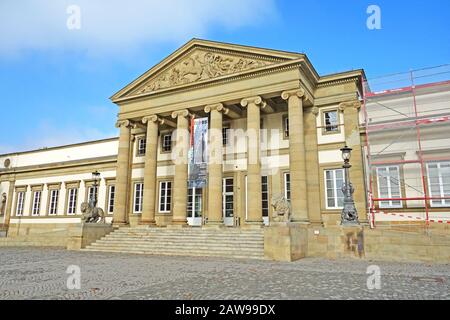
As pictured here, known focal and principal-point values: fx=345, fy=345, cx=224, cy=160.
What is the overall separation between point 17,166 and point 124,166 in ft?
67.5

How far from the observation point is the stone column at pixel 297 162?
17.5 m

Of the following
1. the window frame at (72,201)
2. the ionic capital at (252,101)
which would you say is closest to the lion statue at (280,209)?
the ionic capital at (252,101)

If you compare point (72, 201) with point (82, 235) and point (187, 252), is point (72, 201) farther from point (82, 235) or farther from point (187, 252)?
point (187, 252)

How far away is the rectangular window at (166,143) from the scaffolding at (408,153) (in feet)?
44.5

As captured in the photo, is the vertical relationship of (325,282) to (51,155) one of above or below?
below

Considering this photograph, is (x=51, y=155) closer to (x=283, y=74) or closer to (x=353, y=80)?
(x=283, y=74)

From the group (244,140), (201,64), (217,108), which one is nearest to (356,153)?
(244,140)

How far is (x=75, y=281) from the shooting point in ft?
26.3

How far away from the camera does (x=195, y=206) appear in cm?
2377

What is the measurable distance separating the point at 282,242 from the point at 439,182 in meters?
9.31

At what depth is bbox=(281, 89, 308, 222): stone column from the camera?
17.5 metres

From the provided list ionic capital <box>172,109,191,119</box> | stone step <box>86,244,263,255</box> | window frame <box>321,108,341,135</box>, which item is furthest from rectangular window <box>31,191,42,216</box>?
window frame <box>321,108,341,135</box>
